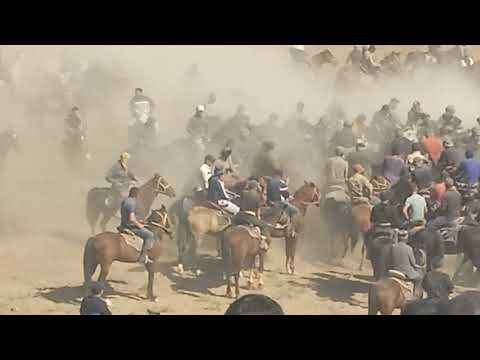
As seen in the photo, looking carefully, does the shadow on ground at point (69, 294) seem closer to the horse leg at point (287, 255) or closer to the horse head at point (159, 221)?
the horse head at point (159, 221)

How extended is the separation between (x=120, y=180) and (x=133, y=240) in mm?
1766

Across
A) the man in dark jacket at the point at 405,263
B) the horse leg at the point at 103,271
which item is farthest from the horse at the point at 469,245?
the horse leg at the point at 103,271

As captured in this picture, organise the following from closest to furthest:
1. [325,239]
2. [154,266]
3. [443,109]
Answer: [154,266], [325,239], [443,109]

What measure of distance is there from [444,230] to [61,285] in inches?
283

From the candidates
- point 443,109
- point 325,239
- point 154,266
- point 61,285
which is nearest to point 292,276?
point 325,239

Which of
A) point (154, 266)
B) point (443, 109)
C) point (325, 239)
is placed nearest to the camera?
point (154, 266)

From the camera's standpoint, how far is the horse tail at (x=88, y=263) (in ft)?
65.6

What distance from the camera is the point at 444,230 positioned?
20812 millimetres

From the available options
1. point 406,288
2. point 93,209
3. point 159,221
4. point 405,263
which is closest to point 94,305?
point 159,221

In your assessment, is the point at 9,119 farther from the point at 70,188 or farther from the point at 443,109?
the point at 443,109

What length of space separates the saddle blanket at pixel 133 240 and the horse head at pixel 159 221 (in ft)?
1.13

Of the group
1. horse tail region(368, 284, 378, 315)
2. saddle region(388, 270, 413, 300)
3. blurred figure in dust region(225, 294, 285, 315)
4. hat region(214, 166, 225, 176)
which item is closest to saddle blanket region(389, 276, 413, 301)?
saddle region(388, 270, 413, 300)

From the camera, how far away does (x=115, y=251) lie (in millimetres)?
19891

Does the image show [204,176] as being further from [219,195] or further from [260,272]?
[260,272]
